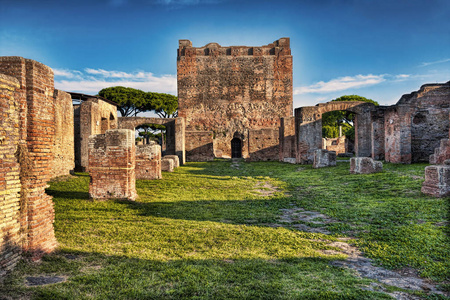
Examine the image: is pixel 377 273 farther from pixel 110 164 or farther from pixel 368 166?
pixel 368 166

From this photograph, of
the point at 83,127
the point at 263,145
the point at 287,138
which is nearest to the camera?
the point at 83,127

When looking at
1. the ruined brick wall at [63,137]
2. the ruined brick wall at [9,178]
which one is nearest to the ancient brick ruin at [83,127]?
the ruined brick wall at [63,137]

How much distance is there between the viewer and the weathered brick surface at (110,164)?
239 inches

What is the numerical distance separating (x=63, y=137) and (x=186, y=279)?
9.55 meters

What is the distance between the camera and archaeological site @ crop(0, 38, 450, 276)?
331cm

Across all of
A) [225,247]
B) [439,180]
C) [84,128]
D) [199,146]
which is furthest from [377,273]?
[199,146]

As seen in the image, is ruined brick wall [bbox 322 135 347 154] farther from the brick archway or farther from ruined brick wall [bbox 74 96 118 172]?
ruined brick wall [bbox 74 96 118 172]

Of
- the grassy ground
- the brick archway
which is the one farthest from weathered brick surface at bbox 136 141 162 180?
the brick archway

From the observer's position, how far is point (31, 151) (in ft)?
11.4

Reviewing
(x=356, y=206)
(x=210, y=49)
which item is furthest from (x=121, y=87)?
(x=356, y=206)

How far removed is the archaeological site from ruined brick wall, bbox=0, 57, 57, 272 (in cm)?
1

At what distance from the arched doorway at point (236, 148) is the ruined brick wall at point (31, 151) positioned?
23994mm

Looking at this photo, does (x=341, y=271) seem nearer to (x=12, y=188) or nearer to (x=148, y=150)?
(x=12, y=188)

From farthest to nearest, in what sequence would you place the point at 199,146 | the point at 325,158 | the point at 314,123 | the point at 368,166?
the point at 199,146
the point at 314,123
the point at 325,158
the point at 368,166
